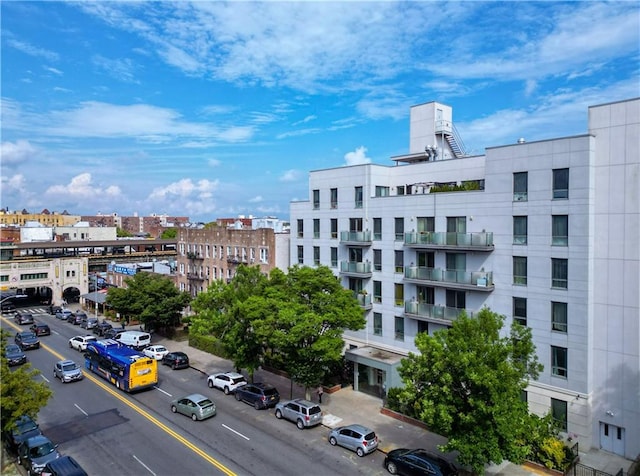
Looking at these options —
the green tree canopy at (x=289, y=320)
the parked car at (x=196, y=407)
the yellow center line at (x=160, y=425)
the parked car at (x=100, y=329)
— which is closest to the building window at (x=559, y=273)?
the green tree canopy at (x=289, y=320)

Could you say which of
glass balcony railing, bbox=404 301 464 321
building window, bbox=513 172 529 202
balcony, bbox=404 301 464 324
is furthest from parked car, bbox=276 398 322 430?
building window, bbox=513 172 529 202

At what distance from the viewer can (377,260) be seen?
3716 centimetres

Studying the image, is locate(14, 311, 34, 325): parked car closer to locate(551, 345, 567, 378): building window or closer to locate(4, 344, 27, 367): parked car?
locate(4, 344, 27, 367): parked car

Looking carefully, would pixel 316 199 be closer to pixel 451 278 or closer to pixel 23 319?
pixel 451 278

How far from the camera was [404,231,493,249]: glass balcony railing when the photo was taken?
97.8 feet

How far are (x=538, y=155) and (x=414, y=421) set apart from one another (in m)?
18.2

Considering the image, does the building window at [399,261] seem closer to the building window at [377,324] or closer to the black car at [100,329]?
the building window at [377,324]

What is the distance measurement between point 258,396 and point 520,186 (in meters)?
22.1

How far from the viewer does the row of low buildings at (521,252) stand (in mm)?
25406

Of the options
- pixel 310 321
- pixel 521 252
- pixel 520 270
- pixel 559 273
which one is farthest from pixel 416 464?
pixel 521 252

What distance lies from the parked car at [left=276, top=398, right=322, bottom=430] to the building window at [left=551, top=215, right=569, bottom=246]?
1772 centimetres

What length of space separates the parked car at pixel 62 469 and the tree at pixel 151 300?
28.2m

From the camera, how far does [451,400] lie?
20.5m

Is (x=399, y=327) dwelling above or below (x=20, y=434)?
above
